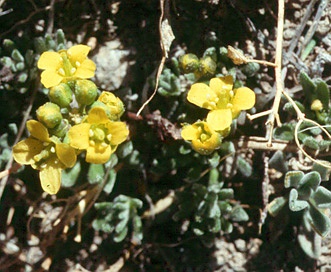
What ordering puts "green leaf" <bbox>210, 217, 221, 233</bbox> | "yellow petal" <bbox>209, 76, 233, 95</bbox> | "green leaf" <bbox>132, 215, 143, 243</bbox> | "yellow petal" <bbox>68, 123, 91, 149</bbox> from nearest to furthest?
"yellow petal" <bbox>68, 123, 91, 149</bbox> → "yellow petal" <bbox>209, 76, 233, 95</bbox> → "green leaf" <bbox>210, 217, 221, 233</bbox> → "green leaf" <bbox>132, 215, 143, 243</bbox>

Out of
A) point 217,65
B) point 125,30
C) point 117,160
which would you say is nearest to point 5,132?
point 117,160

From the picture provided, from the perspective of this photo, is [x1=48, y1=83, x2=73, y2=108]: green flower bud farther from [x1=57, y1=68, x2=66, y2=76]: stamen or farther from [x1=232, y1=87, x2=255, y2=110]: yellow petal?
[x1=232, y1=87, x2=255, y2=110]: yellow petal

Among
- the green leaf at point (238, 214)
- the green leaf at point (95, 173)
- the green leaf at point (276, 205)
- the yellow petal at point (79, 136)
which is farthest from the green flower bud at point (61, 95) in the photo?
the green leaf at point (276, 205)

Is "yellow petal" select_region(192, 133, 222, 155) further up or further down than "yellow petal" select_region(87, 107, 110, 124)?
further down

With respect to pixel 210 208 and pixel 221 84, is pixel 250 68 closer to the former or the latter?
pixel 221 84

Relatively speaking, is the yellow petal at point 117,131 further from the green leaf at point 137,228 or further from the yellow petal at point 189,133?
the green leaf at point 137,228

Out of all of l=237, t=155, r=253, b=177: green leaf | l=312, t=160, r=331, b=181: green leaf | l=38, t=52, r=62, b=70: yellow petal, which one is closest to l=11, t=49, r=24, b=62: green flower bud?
l=38, t=52, r=62, b=70: yellow petal

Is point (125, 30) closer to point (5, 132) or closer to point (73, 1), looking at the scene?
point (73, 1)
